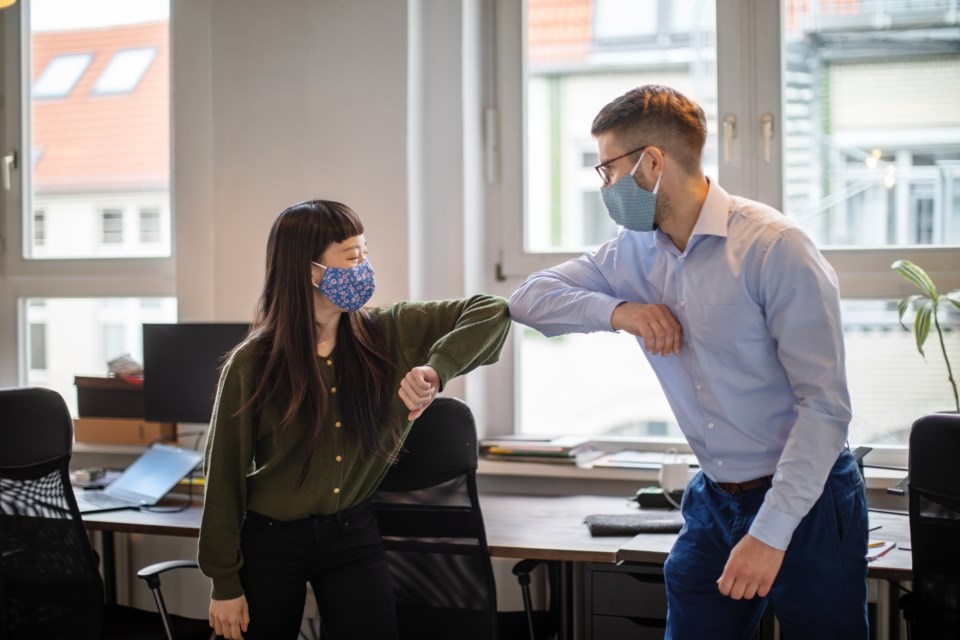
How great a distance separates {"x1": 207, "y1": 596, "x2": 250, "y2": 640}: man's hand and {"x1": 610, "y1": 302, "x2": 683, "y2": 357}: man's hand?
1.02 metres

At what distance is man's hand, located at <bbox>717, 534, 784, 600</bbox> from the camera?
1.52m

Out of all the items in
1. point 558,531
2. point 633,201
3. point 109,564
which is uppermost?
point 633,201

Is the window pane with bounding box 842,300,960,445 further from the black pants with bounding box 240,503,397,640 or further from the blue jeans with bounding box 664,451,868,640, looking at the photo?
the black pants with bounding box 240,503,397,640

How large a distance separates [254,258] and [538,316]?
63.7 inches

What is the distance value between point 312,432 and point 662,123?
3.32ft

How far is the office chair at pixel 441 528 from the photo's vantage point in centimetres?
239

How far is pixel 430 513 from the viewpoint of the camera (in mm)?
2424

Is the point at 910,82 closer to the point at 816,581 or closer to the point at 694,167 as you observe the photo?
the point at 694,167

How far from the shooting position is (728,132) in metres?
3.16

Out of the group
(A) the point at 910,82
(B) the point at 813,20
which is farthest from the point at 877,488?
(B) the point at 813,20

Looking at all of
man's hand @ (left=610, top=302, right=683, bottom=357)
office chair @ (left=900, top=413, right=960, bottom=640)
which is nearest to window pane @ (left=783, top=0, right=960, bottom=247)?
office chair @ (left=900, top=413, right=960, bottom=640)

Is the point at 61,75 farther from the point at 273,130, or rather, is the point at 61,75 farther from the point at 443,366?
the point at 443,366

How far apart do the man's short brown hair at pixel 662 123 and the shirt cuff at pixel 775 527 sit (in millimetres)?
655

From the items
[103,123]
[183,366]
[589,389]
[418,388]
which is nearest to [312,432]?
[418,388]
